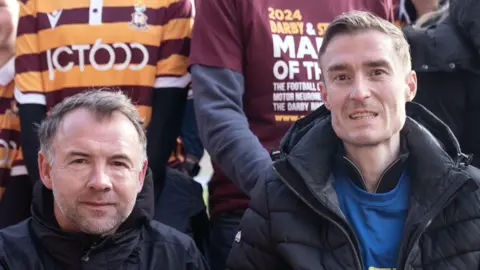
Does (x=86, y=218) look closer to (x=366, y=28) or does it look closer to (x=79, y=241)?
(x=79, y=241)

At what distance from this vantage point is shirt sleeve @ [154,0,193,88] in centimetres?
355

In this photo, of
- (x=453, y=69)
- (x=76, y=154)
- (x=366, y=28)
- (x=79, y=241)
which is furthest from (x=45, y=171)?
(x=453, y=69)

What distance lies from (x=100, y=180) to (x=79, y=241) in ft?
0.75

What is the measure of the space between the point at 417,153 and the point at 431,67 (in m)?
0.59

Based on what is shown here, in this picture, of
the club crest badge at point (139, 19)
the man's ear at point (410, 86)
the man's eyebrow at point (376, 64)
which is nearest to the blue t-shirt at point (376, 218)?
the man's ear at point (410, 86)

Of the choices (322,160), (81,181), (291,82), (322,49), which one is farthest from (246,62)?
(81,181)

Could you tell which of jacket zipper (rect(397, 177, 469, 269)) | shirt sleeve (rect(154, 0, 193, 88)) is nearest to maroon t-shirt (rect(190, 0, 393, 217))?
shirt sleeve (rect(154, 0, 193, 88))

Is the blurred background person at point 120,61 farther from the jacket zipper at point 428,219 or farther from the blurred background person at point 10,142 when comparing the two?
the jacket zipper at point 428,219

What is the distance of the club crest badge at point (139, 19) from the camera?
3561mm

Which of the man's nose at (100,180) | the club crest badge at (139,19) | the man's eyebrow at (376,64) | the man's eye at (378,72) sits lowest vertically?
the man's nose at (100,180)

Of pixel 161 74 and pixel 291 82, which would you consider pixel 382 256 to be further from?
pixel 161 74

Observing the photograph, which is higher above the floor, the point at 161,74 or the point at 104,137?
the point at 161,74

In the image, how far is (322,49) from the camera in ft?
10.0

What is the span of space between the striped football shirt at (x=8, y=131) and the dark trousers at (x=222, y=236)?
0.91 meters
